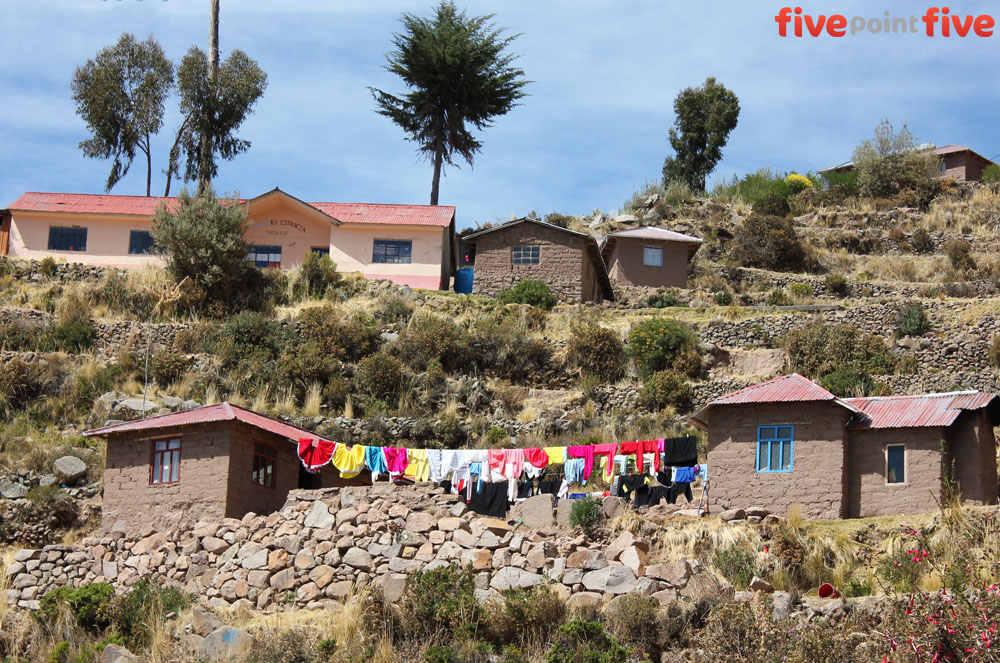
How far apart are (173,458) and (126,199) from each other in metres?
26.3

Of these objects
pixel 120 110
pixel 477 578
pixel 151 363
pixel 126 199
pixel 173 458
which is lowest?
pixel 477 578

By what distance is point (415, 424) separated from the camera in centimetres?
3844

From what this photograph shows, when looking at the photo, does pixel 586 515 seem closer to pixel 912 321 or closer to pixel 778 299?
pixel 912 321

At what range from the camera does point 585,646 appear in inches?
887

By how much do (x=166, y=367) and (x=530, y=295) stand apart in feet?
47.4

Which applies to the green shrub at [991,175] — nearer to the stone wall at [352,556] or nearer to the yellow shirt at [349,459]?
the yellow shirt at [349,459]

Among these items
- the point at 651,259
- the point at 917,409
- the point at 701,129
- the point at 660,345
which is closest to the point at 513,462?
the point at 917,409

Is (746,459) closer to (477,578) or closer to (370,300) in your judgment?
(477,578)

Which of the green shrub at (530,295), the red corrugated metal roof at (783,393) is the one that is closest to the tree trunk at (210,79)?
the green shrub at (530,295)

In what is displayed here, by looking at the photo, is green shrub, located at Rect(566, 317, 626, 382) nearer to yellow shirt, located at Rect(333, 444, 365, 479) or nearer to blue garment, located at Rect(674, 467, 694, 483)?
yellow shirt, located at Rect(333, 444, 365, 479)

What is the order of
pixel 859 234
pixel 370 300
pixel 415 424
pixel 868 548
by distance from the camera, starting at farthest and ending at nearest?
pixel 859 234 → pixel 370 300 → pixel 415 424 → pixel 868 548

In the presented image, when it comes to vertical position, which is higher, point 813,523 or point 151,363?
point 151,363

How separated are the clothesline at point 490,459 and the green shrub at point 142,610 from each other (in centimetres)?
564

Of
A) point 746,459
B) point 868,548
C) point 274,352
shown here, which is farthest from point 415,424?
point 868,548
